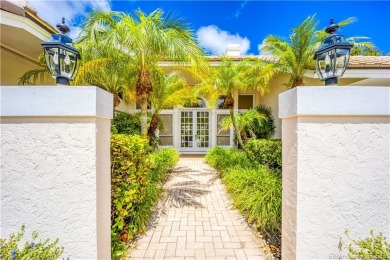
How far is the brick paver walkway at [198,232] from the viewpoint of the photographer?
3.50 m

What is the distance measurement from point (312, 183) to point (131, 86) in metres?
6.15

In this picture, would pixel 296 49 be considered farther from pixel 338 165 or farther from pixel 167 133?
pixel 167 133

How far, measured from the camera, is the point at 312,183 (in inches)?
94.9

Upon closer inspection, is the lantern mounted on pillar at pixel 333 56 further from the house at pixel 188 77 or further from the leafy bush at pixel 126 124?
the leafy bush at pixel 126 124

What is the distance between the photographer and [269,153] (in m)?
7.62

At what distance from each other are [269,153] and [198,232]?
4.65m

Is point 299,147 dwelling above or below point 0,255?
above

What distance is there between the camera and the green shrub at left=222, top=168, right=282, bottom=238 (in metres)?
4.10

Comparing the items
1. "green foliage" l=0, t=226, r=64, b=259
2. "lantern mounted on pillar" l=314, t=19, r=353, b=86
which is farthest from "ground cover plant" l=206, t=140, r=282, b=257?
"green foliage" l=0, t=226, r=64, b=259

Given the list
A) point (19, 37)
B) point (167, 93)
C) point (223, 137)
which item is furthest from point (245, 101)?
point (19, 37)

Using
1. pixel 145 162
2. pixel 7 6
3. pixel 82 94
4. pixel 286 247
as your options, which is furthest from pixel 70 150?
pixel 7 6

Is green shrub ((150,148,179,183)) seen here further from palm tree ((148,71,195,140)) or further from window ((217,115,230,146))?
window ((217,115,230,146))

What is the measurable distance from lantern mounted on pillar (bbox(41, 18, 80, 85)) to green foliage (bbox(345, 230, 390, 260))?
13.0 feet

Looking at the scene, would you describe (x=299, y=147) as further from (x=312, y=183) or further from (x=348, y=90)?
(x=348, y=90)
